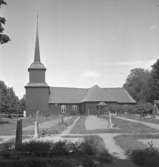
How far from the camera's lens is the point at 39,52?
6397 cm

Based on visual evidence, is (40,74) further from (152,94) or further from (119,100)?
(152,94)

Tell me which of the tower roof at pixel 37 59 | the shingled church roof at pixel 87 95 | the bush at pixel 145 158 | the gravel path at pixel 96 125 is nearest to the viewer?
the bush at pixel 145 158

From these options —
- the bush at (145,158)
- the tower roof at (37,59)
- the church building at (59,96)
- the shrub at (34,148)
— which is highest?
the tower roof at (37,59)

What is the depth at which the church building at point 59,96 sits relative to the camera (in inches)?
2346

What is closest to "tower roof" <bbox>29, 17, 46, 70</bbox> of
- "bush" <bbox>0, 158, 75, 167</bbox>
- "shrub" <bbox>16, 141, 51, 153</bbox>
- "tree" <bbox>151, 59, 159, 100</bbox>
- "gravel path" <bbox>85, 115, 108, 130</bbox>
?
"tree" <bbox>151, 59, 159, 100</bbox>

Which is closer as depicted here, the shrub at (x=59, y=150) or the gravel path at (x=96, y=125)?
the shrub at (x=59, y=150)

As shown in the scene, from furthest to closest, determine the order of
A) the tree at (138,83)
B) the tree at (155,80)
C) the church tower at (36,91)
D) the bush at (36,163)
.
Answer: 1. the tree at (138,83)
2. the tree at (155,80)
3. the church tower at (36,91)
4. the bush at (36,163)

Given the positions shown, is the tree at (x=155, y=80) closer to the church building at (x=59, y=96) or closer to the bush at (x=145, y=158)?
the church building at (x=59, y=96)

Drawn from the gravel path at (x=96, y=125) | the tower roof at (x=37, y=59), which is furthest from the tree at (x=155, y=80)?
the gravel path at (x=96, y=125)

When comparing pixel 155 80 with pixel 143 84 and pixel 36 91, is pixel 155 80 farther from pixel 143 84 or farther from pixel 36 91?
pixel 36 91

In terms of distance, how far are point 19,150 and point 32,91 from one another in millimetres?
52827

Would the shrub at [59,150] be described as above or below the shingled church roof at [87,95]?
below

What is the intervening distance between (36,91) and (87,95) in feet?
50.7

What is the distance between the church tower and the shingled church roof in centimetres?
581
